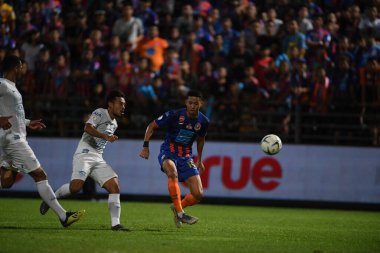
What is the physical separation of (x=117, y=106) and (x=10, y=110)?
5.59ft

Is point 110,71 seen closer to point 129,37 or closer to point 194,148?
point 129,37

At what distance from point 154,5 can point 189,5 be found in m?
1.66

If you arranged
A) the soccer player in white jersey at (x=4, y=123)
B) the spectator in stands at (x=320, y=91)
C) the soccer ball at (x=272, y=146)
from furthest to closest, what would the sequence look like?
the spectator in stands at (x=320, y=91) < the soccer ball at (x=272, y=146) < the soccer player in white jersey at (x=4, y=123)

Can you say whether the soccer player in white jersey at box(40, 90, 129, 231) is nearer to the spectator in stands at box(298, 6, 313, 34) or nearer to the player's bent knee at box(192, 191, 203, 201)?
the player's bent knee at box(192, 191, 203, 201)

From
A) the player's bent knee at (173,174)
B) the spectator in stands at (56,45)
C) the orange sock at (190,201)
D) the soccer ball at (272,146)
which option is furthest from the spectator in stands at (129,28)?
the player's bent knee at (173,174)

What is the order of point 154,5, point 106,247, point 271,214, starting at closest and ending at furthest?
1. point 106,247
2. point 271,214
3. point 154,5

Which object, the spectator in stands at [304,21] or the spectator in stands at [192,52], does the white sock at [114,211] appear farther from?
the spectator in stands at [304,21]

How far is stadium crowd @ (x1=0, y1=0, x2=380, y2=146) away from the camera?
18453 millimetres

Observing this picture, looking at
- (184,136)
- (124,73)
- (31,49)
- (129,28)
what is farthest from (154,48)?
(184,136)

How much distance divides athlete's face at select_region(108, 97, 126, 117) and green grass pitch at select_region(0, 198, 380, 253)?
177 cm

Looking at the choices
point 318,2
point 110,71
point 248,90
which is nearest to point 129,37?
point 110,71

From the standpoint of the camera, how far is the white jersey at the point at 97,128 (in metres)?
11.8

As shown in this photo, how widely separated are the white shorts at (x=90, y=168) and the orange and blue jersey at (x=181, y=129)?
56.2 inches

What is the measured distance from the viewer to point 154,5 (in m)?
22.4
